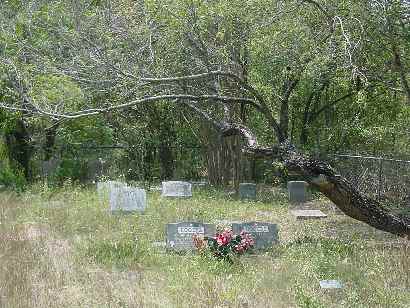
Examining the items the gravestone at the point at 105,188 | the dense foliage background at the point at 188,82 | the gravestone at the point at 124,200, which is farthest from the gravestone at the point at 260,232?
the gravestone at the point at 105,188

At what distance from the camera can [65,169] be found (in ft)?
63.4

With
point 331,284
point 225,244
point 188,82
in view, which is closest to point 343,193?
point 225,244

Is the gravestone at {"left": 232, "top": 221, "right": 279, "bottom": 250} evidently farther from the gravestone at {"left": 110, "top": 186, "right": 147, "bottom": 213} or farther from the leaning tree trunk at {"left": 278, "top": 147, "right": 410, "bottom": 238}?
the gravestone at {"left": 110, "top": 186, "right": 147, "bottom": 213}

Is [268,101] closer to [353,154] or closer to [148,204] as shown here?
[353,154]

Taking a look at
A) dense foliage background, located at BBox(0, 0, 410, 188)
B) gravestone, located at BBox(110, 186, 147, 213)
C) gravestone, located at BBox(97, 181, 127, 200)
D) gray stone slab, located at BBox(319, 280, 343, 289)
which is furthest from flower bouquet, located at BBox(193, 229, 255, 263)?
gravestone, located at BBox(97, 181, 127, 200)

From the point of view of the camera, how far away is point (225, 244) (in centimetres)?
870

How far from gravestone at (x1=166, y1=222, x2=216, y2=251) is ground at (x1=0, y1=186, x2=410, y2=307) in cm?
25

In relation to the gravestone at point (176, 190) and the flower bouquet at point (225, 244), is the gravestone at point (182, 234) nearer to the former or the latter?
the flower bouquet at point (225, 244)

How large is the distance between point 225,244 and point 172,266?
2.60ft

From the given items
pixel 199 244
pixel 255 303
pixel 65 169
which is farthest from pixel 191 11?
pixel 65 169

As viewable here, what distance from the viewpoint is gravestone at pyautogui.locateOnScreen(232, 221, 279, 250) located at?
31.2 feet

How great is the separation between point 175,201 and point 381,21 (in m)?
6.62

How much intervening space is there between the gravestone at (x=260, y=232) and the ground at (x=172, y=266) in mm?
167

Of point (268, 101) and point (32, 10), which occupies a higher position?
point (32, 10)
